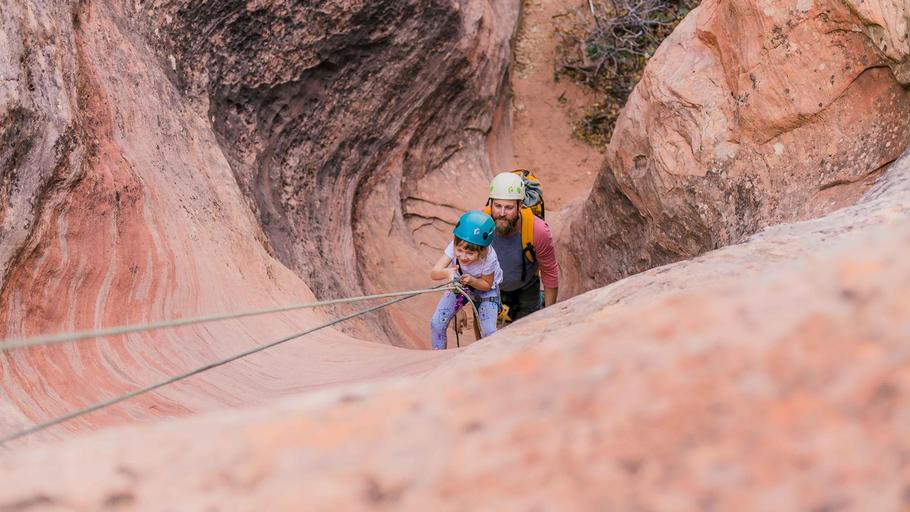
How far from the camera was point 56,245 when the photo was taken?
3.57 m

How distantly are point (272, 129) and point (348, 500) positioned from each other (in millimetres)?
6264

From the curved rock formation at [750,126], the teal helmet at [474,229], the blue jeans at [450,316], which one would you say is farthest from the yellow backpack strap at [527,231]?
the curved rock formation at [750,126]

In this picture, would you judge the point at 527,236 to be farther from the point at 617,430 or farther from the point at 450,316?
the point at 617,430

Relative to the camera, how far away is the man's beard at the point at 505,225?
5.85 m

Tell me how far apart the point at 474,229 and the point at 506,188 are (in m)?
0.99

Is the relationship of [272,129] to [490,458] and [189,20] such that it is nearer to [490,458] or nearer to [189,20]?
[189,20]

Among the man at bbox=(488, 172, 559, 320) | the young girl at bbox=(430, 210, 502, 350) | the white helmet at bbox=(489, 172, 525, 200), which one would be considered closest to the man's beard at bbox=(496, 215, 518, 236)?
the man at bbox=(488, 172, 559, 320)

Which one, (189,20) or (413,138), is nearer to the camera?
(189,20)

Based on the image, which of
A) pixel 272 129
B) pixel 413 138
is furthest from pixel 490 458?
pixel 413 138

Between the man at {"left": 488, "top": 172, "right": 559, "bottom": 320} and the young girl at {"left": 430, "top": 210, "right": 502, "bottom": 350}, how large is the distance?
0.43 metres

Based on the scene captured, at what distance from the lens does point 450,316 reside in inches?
221

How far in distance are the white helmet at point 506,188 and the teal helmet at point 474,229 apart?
0.85 meters

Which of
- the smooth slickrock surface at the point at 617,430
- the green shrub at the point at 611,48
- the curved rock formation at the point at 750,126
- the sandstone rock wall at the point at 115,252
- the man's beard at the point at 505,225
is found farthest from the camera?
the green shrub at the point at 611,48

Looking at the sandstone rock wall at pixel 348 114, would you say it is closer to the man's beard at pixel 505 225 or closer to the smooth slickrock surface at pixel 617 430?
the man's beard at pixel 505 225
